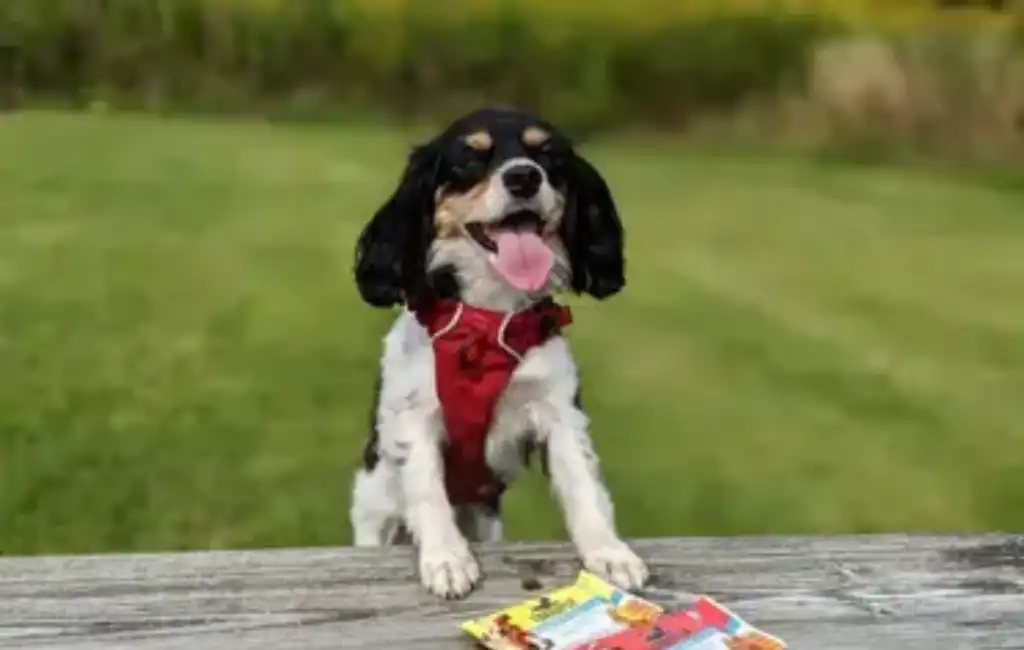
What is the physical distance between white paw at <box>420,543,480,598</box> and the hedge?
0.80m

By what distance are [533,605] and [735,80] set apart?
1.01 meters

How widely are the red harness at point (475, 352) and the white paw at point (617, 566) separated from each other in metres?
0.17

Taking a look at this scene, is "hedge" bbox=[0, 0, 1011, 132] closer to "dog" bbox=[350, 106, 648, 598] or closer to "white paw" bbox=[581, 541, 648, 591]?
"dog" bbox=[350, 106, 648, 598]

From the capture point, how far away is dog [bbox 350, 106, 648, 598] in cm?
141

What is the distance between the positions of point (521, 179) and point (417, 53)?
71cm

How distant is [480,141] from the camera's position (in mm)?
1405

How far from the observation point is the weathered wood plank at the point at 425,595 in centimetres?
132

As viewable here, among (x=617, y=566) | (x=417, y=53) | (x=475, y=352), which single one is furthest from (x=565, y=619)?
(x=417, y=53)

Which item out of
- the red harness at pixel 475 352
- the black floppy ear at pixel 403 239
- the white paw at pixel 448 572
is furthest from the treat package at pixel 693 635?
the black floppy ear at pixel 403 239

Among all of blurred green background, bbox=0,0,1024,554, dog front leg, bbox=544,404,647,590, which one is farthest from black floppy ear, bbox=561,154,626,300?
blurred green background, bbox=0,0,1024,554

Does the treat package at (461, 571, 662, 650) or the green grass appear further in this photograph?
the green grass

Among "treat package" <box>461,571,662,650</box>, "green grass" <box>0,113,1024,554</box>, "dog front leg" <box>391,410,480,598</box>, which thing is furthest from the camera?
"green grass" <box>0,113,1024,554</box>

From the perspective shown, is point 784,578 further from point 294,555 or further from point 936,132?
point 936,132

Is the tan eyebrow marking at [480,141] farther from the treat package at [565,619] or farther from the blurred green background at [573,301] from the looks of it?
the blurred green background at [573,301]
